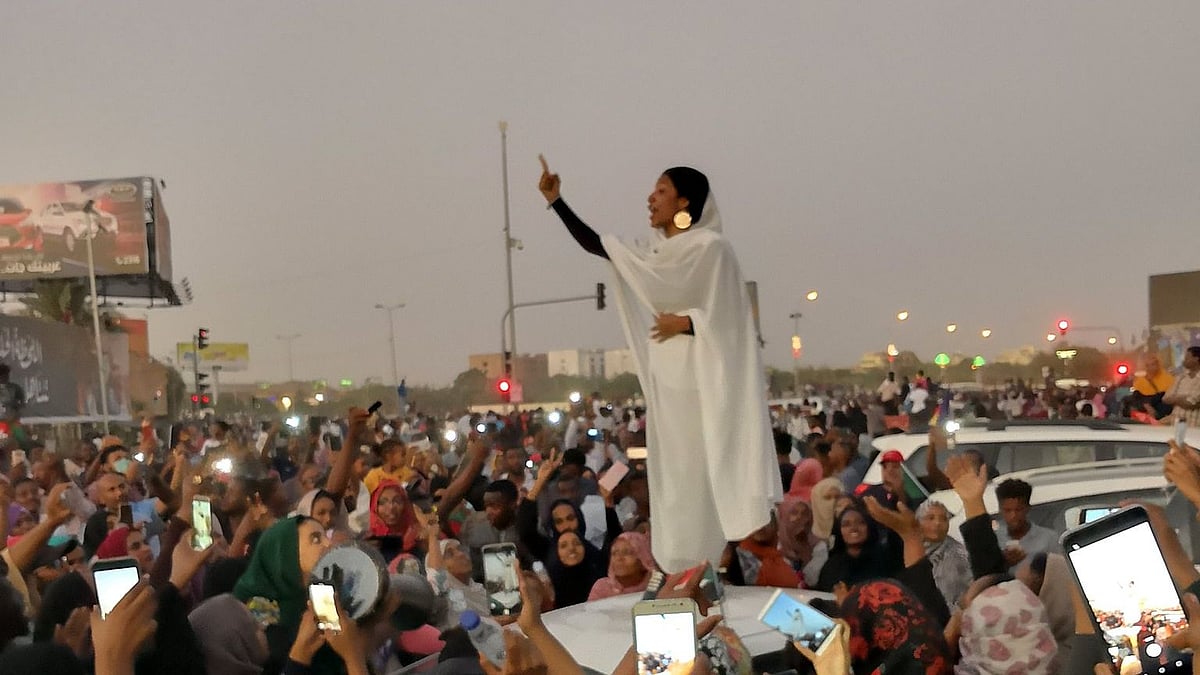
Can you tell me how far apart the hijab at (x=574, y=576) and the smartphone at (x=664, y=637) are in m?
3.80

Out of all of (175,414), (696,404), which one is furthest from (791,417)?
(175,414)

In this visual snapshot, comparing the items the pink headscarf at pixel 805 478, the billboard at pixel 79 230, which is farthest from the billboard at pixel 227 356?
the pink headscarf at pixel 805 478

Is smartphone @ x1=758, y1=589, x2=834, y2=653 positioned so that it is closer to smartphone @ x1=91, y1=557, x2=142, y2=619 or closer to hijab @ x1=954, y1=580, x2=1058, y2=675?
hijab @ x1=954, y1=580, x2=1058, y2=675

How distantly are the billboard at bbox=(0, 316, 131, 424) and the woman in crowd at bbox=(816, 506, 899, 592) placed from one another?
25.6 m

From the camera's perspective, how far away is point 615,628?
167 inches

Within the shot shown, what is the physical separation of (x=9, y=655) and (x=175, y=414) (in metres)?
75.3

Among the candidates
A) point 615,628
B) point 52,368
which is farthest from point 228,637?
point 52,368

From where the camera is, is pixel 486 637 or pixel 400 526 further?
pixel 400 526

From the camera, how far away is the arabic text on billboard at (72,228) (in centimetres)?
4625

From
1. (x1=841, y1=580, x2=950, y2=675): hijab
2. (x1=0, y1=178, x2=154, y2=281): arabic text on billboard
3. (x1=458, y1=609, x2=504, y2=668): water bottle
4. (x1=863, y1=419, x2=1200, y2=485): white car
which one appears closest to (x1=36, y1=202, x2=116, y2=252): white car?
(x1=0, y1=178, x2=154, y2=281): arabic text on billboard

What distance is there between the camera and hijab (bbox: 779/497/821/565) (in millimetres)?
7684

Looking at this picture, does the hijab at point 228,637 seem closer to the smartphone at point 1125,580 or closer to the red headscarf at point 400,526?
the red headscarf at point 400,526

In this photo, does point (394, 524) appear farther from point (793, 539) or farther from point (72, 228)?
point (72, 228)

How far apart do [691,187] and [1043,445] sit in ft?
21.6
